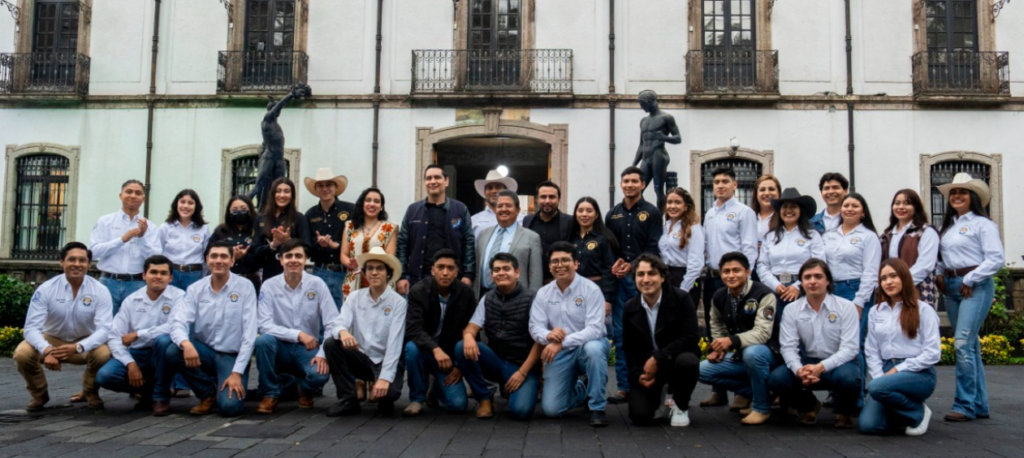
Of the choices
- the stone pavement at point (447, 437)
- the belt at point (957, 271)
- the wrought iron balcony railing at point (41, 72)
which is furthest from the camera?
the wrought iron balcony railing at point (41, 72)

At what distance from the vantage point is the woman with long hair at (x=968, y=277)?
251 inches

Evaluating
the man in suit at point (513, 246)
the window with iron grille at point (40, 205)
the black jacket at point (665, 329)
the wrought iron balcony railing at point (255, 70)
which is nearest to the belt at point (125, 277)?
the man in suit at point (513, 246)

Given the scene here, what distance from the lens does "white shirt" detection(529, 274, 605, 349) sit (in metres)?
6.46

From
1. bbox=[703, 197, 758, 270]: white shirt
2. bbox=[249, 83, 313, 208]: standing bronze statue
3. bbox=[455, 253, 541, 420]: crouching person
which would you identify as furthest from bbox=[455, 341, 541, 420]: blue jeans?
bbox=[249, 83, 313, 208]: standing bronze statue

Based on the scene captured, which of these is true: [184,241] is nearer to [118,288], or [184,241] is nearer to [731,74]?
[118,288]

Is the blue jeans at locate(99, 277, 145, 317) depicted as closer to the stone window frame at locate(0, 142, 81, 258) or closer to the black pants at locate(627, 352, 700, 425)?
the black pants at locate(627, 352, 700, 425)

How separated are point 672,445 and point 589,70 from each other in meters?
12.9

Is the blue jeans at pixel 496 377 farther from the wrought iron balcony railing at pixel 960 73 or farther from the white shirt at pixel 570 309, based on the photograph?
the wrought iron balcony railing at pixel 960 73

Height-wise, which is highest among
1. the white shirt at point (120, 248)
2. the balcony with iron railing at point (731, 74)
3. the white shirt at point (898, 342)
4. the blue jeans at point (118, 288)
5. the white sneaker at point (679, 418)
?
the balcony with iron railing at point (731, 74)

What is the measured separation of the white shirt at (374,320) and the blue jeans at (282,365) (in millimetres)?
374

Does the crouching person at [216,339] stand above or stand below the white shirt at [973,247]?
below

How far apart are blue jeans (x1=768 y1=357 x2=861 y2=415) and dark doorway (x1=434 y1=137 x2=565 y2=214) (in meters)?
11.4

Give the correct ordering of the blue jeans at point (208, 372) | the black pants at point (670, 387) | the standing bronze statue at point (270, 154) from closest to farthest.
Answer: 1. the black pants at point (670, 387)
2. the blue jeans at point (208, 372)
3. the standing bronze statue at point (270, 154)

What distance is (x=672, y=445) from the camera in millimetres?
5406
